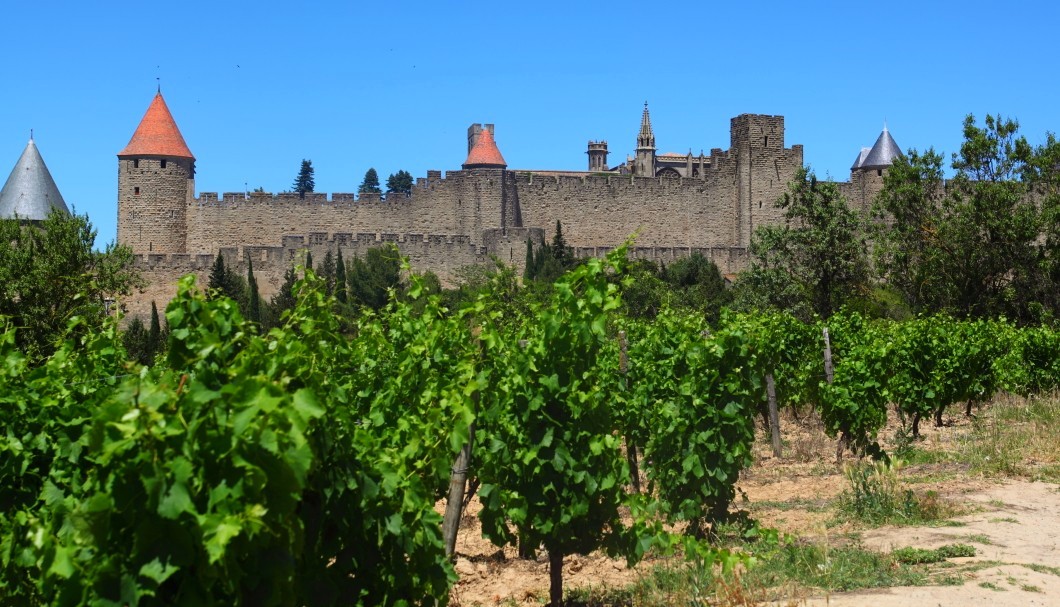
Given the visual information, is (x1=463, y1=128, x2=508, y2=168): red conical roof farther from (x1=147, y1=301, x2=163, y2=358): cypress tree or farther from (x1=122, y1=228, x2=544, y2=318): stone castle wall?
(x1=147, y1=301, x2=163, y2=358): cypress tree

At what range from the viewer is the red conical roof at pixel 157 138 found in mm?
38812

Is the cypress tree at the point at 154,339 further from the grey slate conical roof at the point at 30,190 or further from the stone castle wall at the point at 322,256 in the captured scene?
the grey slate conical roof at the point at 30,190

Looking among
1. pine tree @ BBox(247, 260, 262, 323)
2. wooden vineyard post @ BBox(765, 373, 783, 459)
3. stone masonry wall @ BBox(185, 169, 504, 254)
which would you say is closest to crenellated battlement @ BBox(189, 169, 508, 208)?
stone masonry wall @ BBox(185, 169, 504, 254)

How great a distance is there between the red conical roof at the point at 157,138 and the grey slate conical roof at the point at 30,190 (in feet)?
8.92

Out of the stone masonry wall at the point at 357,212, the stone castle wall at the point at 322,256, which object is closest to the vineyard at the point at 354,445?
the stone castle wall at the point at 322,256

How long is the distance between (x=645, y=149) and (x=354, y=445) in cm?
7402

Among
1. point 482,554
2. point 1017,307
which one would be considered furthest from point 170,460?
point 1017,307

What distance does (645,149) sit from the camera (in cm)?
7744

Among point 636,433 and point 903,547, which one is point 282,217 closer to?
point 636,433

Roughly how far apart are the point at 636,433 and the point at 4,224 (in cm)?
1421

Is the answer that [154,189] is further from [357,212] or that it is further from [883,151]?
[883,151]

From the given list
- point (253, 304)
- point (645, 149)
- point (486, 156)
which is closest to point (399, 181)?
point (645, 149)

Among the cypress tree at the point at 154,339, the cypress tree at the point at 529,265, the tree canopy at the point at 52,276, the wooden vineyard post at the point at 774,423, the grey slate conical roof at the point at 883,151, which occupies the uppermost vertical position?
the grey slate conical roof at the point at 883,151

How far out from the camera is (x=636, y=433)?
9.37m
